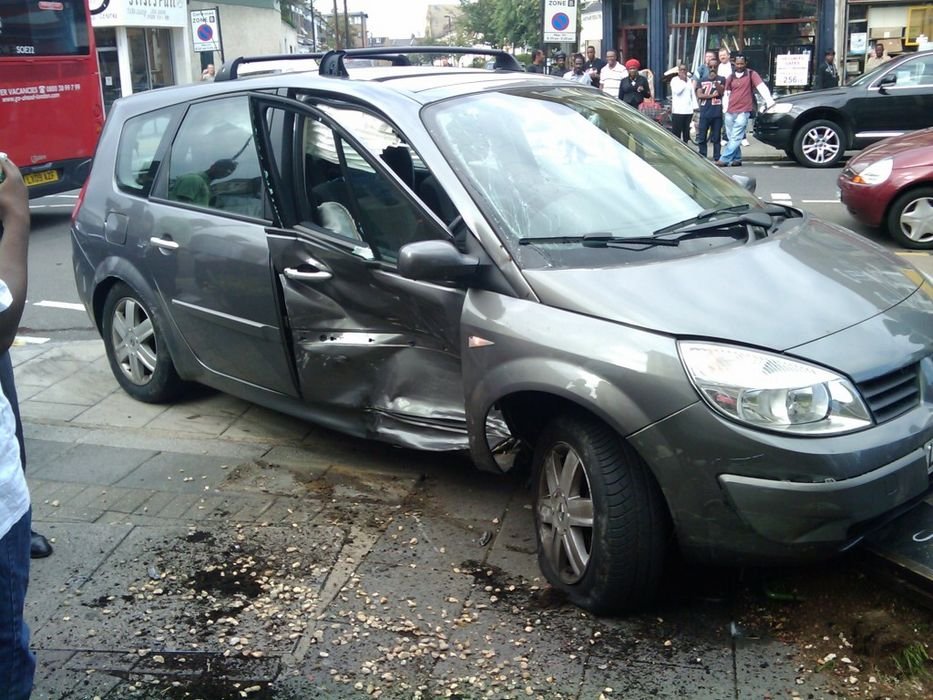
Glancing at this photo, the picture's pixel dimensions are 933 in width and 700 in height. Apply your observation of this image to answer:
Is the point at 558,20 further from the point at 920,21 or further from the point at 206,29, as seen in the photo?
the point at 920,21

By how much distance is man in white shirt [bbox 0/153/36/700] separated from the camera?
87.9 inches

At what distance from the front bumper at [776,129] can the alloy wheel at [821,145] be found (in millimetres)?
238

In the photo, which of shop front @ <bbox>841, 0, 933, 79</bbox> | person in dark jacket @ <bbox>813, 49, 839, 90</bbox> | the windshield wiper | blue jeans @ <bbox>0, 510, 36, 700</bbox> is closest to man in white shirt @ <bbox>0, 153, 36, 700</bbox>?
blue jeans @ <bbox>0, 510, 36, 700</bbox>

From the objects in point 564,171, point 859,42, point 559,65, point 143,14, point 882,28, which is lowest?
point 564,171

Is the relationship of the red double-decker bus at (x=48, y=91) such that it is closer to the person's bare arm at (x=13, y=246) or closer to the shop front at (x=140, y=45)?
the person's bare arm at (x=13, y=246)

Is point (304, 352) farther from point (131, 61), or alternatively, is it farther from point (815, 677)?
point (131, 61)

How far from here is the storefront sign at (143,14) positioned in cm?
3316

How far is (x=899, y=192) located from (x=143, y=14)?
1227 inches

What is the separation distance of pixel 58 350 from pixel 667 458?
5.09 m

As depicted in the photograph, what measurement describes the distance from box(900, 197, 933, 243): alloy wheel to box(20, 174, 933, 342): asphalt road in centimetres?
18

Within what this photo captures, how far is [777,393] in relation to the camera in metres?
3.06

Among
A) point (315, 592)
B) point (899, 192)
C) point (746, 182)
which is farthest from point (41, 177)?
point (315, 592)

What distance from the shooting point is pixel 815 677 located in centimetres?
309

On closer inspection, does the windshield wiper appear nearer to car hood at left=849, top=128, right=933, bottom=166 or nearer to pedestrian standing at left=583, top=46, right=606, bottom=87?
car hood at left=849, top=128, right=933, bottom=166
